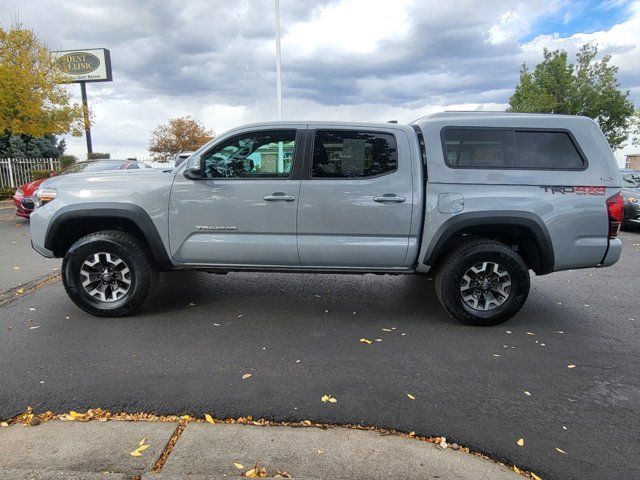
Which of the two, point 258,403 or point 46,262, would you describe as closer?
point 258,403

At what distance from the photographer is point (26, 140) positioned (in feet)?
84.3

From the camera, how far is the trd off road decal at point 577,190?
4.02m

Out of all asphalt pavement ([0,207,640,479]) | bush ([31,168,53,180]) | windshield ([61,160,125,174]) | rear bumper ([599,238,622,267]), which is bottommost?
asphalt pavement ([0,207,640,479])

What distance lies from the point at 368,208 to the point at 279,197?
2.83 ft

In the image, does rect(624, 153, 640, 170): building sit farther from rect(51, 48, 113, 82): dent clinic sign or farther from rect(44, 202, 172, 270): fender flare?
rect(44, 202, 172, 270): fender flare

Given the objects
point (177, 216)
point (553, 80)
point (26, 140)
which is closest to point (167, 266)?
point (177, 216)

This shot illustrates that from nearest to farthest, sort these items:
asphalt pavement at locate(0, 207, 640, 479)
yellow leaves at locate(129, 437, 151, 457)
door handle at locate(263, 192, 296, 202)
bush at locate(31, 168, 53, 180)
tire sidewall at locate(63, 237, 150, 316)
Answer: yellow leaves at locate(129, 437, 151, 457) → asphalt pavement at locate(0, 207, 640, 479) → door handle at locate(263, 192, 296, 202) → tire sidewall at locate(63, 237, 150, 316) → bush at locate(31, 168, 53, 180)

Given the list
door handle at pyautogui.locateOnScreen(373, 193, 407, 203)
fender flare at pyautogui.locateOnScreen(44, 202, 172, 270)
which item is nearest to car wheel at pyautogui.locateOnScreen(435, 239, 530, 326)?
door handle at pyautogui.locateOnScreen(373, 193, 407, 203)

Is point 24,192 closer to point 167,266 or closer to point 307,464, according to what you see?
point 167,266

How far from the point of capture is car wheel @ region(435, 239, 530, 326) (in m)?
4.15

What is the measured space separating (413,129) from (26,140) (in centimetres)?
2873

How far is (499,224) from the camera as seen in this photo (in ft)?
13.4

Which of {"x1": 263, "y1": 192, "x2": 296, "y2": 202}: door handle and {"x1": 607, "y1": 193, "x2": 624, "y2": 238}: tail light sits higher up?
{"x1": 263, "y1": 192, "x2": 296, "y2": 202}: door handle

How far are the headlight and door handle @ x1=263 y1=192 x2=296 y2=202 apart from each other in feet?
7.11
